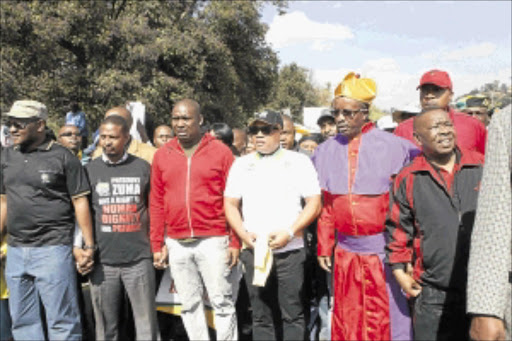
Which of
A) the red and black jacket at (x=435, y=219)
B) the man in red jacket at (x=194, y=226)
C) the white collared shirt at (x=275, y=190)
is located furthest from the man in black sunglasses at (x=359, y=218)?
the man in red jacket at (x=194, y=226)

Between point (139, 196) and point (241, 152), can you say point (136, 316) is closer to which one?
point (139, 196)

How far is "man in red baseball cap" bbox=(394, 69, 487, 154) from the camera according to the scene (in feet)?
12.1

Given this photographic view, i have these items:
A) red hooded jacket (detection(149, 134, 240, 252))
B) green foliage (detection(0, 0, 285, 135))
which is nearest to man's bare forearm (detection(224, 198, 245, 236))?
red hooded jacket (detection(149, 134, 240, 252))

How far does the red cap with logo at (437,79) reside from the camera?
150 inches

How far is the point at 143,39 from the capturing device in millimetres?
14633

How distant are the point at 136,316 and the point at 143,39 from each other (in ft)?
40.4

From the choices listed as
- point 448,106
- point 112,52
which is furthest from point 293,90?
point 448,106

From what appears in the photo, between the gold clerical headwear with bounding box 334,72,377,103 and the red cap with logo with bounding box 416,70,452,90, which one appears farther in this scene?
the red cap with logo with bounding box 416,70,452,90

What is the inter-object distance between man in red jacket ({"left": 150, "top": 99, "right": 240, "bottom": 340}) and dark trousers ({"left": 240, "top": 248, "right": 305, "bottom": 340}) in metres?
0.23

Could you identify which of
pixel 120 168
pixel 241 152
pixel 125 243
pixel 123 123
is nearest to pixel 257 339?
pixel 125 243

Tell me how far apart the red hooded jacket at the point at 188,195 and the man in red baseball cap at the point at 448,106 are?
1.75 m

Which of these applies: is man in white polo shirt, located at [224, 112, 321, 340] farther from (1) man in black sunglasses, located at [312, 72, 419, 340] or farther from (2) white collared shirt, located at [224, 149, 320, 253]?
(1) man in black sunglasses, located at [312, 72, 419, 340]

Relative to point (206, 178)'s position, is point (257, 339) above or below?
below

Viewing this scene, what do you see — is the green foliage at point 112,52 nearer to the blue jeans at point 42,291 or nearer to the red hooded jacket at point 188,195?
the red hooded jacket at point 188,195
